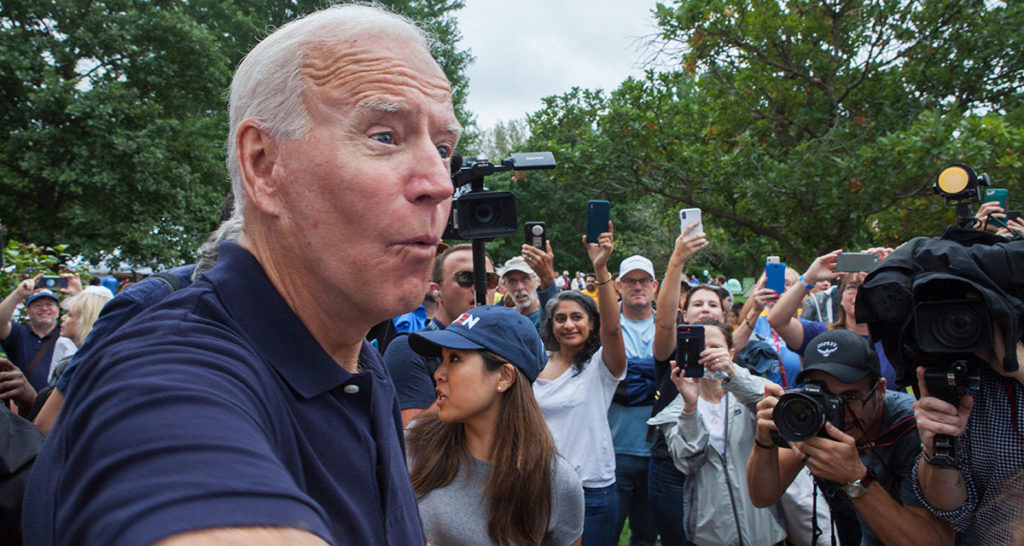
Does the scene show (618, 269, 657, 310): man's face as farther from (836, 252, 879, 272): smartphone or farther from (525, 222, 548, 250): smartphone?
(836, 252, 879, 272): smartphone

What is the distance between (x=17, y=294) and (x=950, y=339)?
6.67m

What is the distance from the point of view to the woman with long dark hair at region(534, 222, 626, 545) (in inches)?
155

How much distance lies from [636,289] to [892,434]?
2.37 m

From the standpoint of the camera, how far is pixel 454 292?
4012mm

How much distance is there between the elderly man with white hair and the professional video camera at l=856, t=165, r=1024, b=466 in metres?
1.83

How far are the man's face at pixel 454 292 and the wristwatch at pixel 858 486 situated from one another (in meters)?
2.19

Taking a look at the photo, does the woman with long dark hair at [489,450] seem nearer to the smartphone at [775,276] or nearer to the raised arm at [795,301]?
the raised arm at [795,301]

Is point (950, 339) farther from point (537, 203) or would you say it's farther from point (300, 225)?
point (537, 203)

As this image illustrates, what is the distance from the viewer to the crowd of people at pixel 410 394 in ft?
2.20

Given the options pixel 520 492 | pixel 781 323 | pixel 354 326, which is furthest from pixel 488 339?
pixel 781 323

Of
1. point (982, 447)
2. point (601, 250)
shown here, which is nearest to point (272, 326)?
point (982, 447)

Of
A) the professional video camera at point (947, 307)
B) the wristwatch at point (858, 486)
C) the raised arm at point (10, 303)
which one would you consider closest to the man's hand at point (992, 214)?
the professional video camera at point (947, 307)

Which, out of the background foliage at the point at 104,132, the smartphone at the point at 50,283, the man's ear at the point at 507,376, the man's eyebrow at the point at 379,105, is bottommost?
the man's ear at the point at 507,376

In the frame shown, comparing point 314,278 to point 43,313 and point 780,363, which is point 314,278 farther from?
point 43,313
